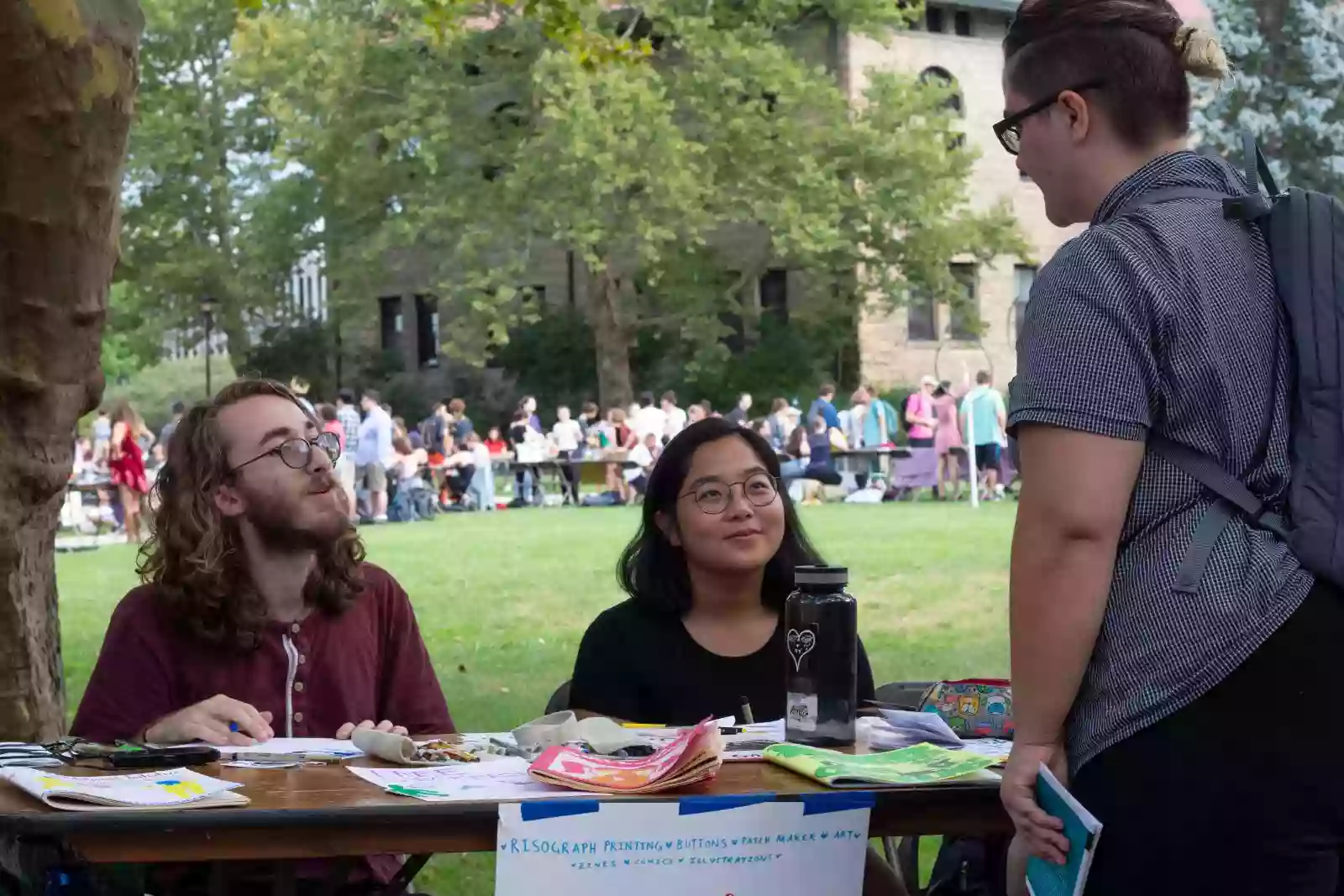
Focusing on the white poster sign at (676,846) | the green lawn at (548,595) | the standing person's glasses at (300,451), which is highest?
the standing person's glasses at (300,451)

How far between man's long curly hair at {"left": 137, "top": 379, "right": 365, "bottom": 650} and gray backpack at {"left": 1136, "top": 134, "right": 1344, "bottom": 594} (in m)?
2.03

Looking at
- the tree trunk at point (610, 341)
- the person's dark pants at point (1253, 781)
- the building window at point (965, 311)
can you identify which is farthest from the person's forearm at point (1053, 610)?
the building window at point (965, 311)

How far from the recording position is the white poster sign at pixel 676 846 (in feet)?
8.41

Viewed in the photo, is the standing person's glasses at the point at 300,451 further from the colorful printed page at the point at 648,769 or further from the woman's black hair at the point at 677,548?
the colorful printed page at the point at 648,769

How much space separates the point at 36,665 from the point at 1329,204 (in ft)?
14.2

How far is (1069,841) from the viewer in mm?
2359

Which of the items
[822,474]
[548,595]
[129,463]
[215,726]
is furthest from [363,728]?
[822,474]

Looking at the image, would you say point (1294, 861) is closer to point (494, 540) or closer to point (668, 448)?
point (668, 448)

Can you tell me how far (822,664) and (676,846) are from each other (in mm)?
682

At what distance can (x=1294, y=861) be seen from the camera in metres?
2.28

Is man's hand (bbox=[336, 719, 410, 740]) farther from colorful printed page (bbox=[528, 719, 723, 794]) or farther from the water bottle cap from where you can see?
the water bottle cap

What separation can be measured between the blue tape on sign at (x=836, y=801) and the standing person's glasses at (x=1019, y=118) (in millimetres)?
985

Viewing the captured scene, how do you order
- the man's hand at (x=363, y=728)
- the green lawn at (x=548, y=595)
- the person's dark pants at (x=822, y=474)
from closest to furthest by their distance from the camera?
the man's hand at (x=363, y=728) → the green lawn at (x=548, y=595) → the person's dark pants at (x=822, y=474)

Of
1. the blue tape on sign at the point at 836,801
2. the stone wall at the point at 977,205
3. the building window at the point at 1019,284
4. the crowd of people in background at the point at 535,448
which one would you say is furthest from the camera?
the building window at the point at 1019,284
